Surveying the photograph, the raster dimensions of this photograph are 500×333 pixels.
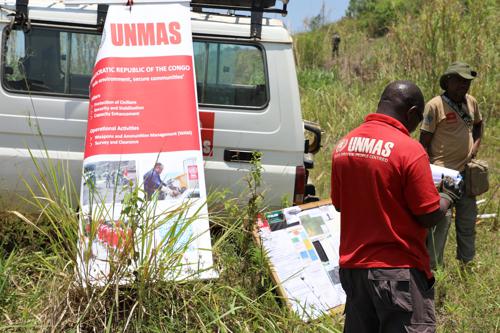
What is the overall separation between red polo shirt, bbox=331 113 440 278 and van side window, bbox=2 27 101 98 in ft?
7.92

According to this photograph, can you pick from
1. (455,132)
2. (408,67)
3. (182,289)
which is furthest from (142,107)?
(408,67)

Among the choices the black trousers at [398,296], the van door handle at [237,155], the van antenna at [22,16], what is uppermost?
the van antenna at [22,16]

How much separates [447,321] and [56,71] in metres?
3.28

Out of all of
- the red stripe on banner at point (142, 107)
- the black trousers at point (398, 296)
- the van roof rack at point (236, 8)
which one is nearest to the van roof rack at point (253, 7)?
the van roof rack at point (236, 8)

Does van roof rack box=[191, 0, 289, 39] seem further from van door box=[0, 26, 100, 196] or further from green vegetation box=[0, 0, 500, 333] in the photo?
green vegetation box=[0, 0, 500, 333]

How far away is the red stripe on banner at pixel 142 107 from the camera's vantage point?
4309mm

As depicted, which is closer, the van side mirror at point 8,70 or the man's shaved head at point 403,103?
the man's shaved head at point 403,103

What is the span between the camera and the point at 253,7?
15.8ft

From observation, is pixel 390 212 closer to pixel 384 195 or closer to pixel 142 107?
pixel 384 195

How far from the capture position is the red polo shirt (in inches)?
115

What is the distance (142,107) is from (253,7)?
3.78 ft

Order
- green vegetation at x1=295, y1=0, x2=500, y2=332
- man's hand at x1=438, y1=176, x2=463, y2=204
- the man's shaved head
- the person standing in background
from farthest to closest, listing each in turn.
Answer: green vegetation at x1=295, y1=0, x2=500, y2=332
the person standing in background
man's hand at x1=438, y1=176, x2=463, y2=204
the man's shaved head

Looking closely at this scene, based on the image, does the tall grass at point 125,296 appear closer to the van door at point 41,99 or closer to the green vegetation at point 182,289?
the green vegetation at point 182,289

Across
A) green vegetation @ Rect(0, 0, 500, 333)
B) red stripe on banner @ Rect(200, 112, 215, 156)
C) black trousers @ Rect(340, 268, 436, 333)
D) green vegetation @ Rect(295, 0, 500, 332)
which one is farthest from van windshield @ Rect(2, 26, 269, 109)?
green vegetation @ Rect(295, 0, 500, 332)
